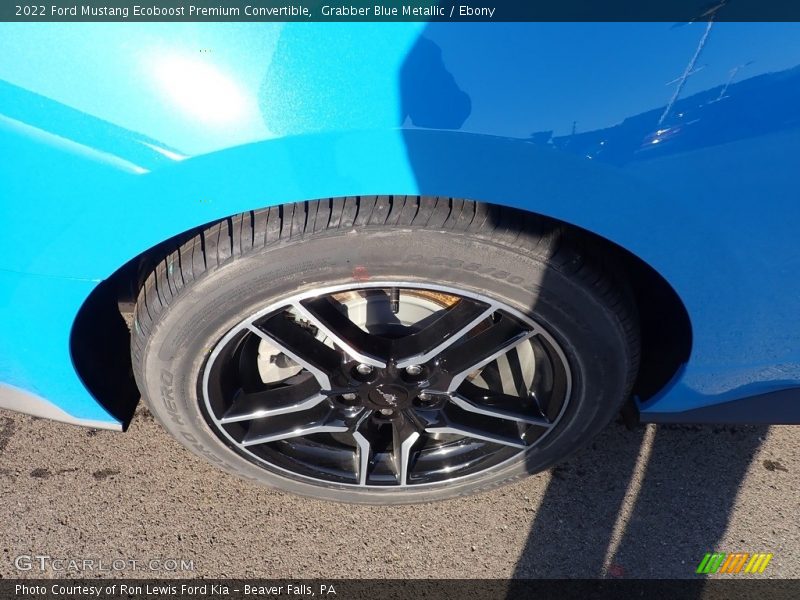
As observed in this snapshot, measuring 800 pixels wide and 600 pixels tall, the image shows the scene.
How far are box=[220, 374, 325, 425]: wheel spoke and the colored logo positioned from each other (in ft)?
4.02

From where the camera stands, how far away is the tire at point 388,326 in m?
1.37

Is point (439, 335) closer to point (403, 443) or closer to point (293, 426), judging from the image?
point (403, 443)

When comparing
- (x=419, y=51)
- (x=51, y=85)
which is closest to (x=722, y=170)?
(x=419, y=51)

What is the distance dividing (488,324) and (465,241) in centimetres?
49

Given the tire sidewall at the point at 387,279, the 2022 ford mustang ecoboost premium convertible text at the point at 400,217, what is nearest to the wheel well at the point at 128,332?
the 2022 ford mustang ecoboost premium convertible text at the point at 400,217

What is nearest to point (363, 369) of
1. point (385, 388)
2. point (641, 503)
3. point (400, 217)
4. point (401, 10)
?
point (385, 388)

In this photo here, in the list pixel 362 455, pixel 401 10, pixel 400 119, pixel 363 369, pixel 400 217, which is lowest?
pixel 362 455

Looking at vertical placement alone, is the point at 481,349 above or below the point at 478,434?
above

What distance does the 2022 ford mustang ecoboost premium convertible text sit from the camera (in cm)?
117

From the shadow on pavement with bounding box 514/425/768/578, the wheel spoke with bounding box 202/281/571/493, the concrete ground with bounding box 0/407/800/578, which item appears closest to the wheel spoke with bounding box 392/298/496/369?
the wheel spoke with bounding box 202/281/571/493

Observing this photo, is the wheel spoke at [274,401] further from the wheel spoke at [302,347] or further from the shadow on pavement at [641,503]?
the shadow on pavement at [641,503]

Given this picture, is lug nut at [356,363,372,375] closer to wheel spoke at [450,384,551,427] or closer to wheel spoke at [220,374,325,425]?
A: wheel spoke at [220,374,325,425]

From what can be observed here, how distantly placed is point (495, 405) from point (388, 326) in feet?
1.23

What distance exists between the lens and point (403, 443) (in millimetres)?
1875
